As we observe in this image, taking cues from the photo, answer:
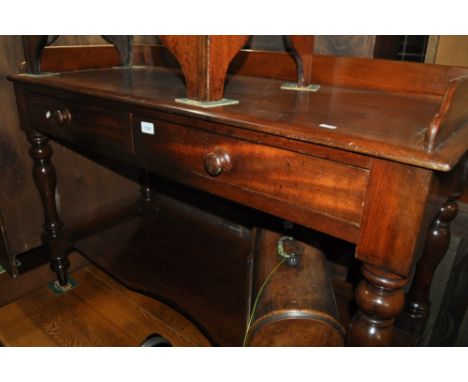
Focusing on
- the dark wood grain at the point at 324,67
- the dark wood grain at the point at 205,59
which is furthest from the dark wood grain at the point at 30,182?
the dark wood grain at the point at 205,59

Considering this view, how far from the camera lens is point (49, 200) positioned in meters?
1.59

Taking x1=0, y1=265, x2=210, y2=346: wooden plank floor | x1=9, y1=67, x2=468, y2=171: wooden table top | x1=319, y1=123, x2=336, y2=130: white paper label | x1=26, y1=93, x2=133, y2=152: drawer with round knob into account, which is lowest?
x1=0, y1=265, x2=210, y2=346: wooden plank floor

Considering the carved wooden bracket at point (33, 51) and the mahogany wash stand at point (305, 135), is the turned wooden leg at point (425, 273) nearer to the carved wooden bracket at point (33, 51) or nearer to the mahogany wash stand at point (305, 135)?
the mahogany wash stand at point (305, 135)

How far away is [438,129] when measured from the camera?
1.92ft

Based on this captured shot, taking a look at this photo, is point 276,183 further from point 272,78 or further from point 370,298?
point 272,78

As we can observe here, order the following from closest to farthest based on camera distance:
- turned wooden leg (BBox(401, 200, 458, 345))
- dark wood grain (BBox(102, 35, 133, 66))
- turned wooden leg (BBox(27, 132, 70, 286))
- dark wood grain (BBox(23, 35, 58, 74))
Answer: turned wooden leg (BBox(401, 200, 458, 345)) < dark wood grain (BBox(23, 35, 58, 74)) < turned wooden leg (BBox(27, 132, 70, 286)) < dark wood grain (BBox(102, 35, 133, 66))

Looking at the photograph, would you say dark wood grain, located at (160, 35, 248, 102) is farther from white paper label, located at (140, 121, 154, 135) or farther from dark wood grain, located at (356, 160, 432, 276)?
dark wood grain, located at (356, 160, 432, 276)

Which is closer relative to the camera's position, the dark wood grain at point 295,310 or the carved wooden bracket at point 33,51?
the dark wood grain at point 295,310

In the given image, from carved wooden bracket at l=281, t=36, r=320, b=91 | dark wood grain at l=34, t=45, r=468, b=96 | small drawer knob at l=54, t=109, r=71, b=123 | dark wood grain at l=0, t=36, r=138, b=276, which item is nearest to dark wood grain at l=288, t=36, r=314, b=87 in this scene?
carved wooden bracket at l=281, t=36, r=320, b=91

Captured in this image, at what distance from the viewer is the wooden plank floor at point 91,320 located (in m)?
1.52

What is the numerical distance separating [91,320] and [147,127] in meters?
0.99

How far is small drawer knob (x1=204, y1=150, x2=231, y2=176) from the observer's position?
845 millimetres

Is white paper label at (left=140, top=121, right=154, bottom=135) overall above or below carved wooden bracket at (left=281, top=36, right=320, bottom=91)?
below

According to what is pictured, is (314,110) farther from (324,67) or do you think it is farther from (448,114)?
(324,67)
